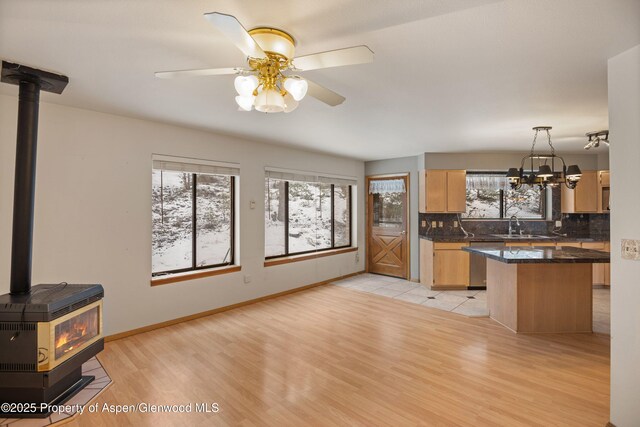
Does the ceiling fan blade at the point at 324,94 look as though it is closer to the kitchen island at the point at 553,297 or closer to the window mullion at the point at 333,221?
the kitchen island at the point at 553,297

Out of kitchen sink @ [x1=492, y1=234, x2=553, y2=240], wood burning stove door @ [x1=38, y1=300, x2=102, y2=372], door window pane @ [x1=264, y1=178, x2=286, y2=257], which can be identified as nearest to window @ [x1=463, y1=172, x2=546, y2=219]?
kitchen sink @ [x1=492, y1=234, x2=553, y2=240]

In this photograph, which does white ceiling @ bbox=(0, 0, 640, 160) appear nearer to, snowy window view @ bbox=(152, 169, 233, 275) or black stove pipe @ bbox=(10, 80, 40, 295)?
black stove pipe @ bbox=(10, 80, 40, 295)

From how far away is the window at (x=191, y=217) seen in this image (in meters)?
3.92

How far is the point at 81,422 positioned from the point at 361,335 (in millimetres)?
2560

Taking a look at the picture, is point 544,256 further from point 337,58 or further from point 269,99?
point 269,99

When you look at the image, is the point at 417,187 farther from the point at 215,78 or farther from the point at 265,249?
the point at 215,78

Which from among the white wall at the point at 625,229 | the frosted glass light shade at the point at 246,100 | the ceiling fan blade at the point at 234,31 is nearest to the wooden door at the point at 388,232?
the white wall at the point at 625,229

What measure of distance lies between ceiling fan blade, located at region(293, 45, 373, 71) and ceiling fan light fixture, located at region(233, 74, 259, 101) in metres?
0.26

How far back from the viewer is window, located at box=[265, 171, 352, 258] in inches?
206

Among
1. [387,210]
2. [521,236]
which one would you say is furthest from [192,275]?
[521,236]

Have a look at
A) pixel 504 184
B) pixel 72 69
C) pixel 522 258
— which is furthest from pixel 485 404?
pixel 504 184

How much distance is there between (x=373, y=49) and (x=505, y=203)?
17.8 feet

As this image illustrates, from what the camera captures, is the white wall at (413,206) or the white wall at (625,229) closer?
the white wall at (625,229)

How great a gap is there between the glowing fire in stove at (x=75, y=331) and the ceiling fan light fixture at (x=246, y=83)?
7.20 feet
